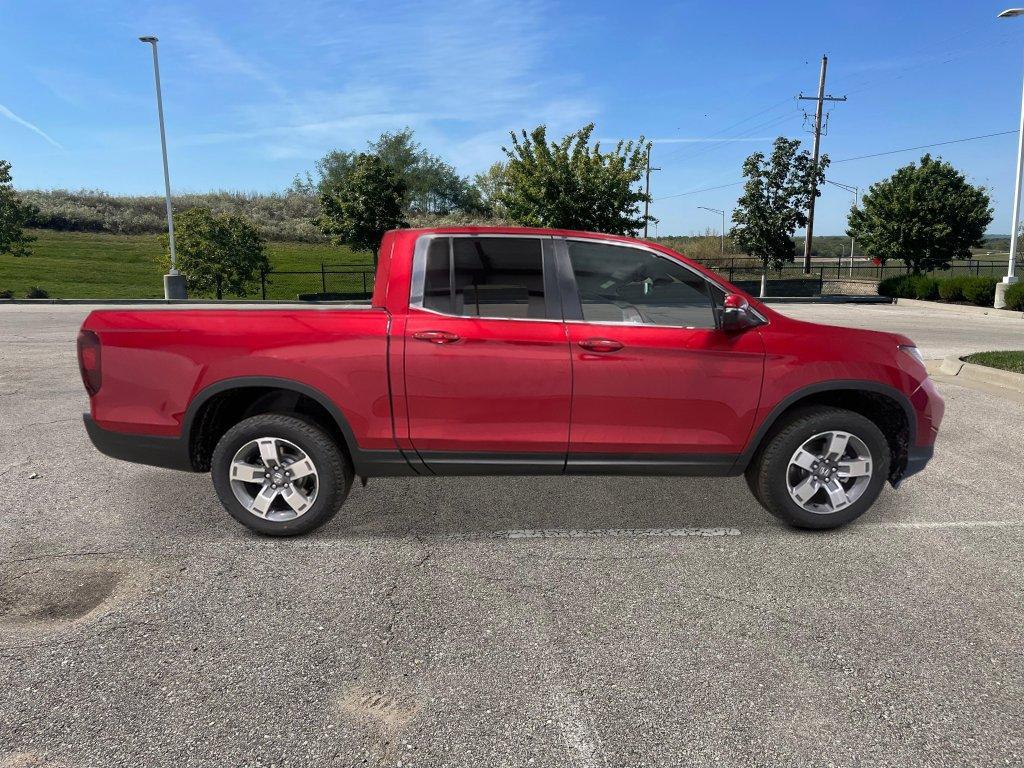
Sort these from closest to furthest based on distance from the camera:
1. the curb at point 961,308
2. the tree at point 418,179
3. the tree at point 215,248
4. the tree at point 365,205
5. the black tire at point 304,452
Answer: the black tire at point 304,452, the curb at point 961,308, the tree at point 215,248, the tree at point 365,205, the tree at point 418,179

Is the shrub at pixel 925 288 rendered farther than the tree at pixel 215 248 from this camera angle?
Yes

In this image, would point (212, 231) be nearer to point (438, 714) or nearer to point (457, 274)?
point (457, 274)

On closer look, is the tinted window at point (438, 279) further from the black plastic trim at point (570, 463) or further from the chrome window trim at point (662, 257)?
the black plastic trim at point (570, 463)

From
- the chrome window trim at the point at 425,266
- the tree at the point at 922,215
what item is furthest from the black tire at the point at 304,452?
the tree at the point at 922,215

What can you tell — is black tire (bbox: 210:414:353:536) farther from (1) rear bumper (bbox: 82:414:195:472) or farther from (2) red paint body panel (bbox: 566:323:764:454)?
(2) red paint body panel (bbox: 566:323:764:454)

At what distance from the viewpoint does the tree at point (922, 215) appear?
37281mm

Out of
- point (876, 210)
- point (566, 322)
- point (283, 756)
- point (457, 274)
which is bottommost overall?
point (283, 756)

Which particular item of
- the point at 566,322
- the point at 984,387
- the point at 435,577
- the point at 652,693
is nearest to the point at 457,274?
the point at 566,322

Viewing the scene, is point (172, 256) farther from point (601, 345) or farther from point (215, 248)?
point (601, 345)

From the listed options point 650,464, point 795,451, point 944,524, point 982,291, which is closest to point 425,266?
point 650,464

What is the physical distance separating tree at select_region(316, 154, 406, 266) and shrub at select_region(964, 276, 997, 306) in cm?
2310

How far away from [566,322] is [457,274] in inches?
28.2

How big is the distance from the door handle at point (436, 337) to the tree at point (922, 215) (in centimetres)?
→ 4046

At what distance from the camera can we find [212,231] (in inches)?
1099
